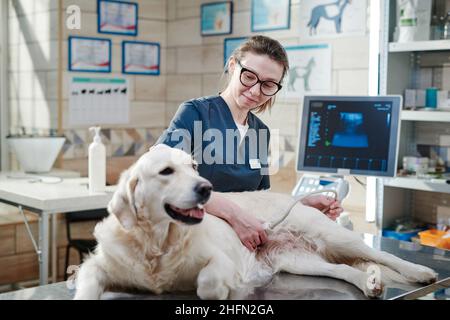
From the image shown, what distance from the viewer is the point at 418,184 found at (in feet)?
9.59

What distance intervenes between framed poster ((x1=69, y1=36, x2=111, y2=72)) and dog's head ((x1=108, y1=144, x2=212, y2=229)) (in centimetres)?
315

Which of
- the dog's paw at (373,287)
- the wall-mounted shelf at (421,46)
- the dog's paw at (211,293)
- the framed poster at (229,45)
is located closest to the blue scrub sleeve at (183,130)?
the dog's paw at (211,293)

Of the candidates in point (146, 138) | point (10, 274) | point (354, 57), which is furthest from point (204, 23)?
point (10, 274)

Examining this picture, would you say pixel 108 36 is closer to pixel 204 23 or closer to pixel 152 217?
pixel 204 23

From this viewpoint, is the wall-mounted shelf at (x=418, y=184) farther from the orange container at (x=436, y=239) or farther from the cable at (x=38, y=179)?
the cable at (x=38, y=179)

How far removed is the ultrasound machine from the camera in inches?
100

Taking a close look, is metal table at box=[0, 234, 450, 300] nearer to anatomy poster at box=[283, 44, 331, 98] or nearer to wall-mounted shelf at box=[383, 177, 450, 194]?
wall-mounted shelf at box=[383, 177, 450, 194]

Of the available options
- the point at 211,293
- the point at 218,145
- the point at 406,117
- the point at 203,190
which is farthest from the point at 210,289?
the point at 406,117

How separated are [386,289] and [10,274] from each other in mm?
2713

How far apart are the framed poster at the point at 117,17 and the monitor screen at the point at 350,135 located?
6.95 feet

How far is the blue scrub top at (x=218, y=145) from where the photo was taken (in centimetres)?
180

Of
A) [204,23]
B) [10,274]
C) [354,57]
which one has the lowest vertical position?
[10,274]

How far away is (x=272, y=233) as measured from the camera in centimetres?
158

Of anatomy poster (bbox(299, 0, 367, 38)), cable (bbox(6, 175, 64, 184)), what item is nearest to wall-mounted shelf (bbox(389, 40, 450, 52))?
anatomy poster (bbox(299, 0, 367, 38))
